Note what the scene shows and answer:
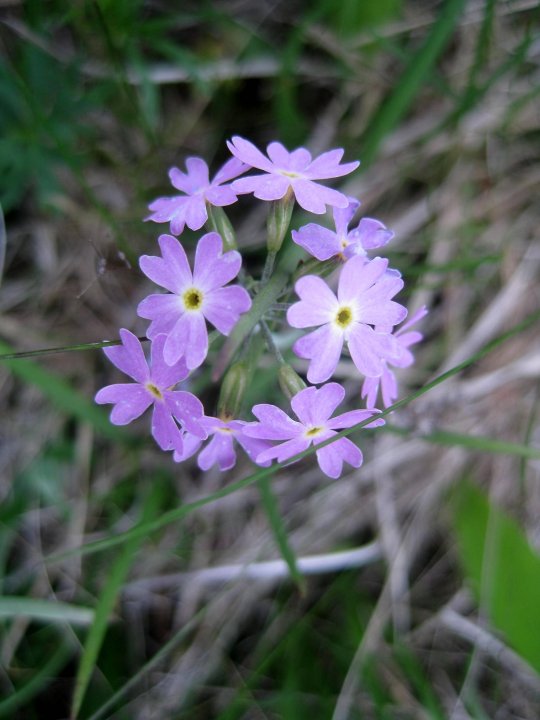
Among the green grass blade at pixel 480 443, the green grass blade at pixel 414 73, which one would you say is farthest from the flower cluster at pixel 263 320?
the green grass blade at pixel 414 73

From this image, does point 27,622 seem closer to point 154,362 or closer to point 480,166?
point 154,362

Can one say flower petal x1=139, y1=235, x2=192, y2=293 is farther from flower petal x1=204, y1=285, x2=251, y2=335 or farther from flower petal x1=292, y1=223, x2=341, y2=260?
flower petal x1=292, y1=223, x2=341, y2=260

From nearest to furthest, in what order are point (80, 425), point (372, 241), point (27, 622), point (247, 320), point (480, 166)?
point (247, 320)
point (372, 241)
point (27, 622)
point (80, 425)
point (480, 166)

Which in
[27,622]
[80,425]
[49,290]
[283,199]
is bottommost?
[27,622]

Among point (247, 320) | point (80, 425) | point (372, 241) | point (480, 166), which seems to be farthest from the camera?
point (480, 166)

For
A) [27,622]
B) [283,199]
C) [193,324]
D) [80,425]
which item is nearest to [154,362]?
[193,324]

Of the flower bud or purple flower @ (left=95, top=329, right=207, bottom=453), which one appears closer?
purple flower @ (left=95, top=329, right=207, bottom=453)

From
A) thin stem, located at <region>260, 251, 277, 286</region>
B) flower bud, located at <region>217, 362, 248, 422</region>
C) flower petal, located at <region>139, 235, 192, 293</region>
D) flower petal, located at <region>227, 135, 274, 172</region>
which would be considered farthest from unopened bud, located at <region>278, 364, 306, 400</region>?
flower petal, located at <region>227, 135, 274, 172</region>
